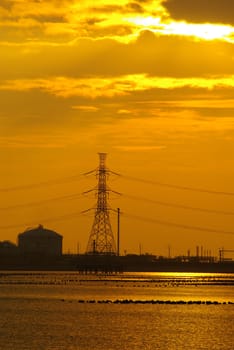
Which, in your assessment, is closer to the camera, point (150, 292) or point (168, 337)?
point (168, 337)

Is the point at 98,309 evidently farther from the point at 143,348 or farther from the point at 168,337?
the point at 143,348


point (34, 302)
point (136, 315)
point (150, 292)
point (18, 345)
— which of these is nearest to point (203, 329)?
point (136, 315)

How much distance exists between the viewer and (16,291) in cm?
14012

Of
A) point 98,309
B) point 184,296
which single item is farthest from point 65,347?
point 184,296

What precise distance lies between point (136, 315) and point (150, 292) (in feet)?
158

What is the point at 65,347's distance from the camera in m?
68.4

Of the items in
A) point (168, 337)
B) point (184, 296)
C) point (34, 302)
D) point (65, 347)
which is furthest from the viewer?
point (184, 296)

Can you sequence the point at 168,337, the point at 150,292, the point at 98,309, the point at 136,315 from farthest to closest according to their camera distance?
the point at 150,292, the point at 98,309, the point at 136,315, the point at 168,337

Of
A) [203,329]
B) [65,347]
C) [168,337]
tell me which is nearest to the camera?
[65,347]

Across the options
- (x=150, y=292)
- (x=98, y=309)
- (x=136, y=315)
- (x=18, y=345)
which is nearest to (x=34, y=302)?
(x=98, y=309)

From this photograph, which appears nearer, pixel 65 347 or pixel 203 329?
pixel 65 347

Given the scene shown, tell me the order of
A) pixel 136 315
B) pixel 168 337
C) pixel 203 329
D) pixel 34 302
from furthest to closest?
pixel 34 302 < pixel 136 315 < pixel 203 329 < pixel 168 337

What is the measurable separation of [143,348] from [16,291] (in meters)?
73.4

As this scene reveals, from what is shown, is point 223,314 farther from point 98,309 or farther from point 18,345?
point 18,345
